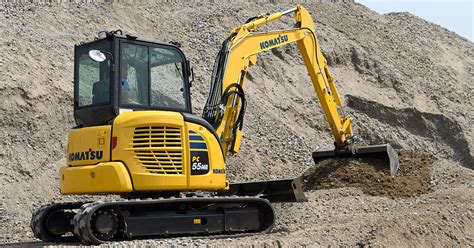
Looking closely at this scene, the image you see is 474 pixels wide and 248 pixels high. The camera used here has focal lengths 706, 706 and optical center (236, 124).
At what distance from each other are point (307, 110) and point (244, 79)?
33.1 feet

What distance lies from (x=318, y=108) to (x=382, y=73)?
4366mm

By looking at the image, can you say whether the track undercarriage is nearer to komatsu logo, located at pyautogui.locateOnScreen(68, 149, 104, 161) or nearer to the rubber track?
the rubber track

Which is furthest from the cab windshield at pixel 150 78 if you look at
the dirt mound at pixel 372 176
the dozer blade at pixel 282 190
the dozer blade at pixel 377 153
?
the dozer blade at pixel 377 153

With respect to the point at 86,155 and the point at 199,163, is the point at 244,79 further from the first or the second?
the point at 86,155

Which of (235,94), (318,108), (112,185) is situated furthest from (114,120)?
(318,108)

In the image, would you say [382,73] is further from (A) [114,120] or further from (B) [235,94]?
(A) [114,120]

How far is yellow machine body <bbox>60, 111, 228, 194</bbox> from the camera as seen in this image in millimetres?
8930

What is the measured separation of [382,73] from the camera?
25391 mm

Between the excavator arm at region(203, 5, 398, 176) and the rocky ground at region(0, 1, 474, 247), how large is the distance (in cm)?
53

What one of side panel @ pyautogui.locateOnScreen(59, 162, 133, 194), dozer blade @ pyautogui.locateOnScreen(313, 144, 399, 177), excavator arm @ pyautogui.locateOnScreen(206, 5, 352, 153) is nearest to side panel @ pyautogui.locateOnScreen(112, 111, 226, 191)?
side panel @ pyautogui.locateOnScreen(59, 162, 133, 194)

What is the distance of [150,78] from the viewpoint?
30.9ft

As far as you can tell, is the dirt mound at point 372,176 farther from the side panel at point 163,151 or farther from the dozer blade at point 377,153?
the side panel at point 163,151

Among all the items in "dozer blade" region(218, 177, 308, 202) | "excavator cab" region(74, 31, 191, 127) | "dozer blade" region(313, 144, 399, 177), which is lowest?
"dozer blade" region(218, 177, 308, 202)

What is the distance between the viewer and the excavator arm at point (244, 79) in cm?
1098
